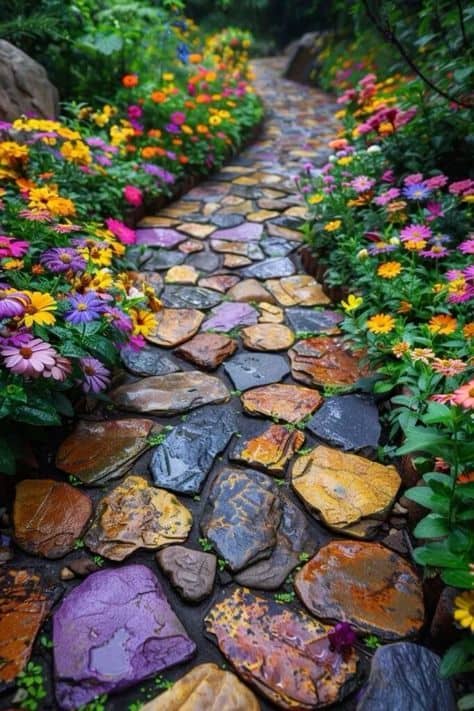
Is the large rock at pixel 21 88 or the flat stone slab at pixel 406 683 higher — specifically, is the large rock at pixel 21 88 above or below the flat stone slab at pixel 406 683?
above

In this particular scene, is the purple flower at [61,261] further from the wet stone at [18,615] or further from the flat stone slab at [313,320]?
the flat stone slab at [313,320]

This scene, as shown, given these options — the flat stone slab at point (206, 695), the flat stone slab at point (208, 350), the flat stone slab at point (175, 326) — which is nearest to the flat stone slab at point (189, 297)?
the flat stone slab at point (175, 326)

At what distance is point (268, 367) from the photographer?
229 centimetres

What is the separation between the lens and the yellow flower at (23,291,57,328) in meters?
1.49

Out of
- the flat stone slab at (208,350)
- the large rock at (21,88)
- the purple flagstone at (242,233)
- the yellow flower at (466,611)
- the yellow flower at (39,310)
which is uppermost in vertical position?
the large rock at (21,88)

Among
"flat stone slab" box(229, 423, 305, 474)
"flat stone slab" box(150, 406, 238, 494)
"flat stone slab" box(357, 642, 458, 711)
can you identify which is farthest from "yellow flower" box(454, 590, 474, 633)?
"flat stone slab" box(150, 406, 238, 494)

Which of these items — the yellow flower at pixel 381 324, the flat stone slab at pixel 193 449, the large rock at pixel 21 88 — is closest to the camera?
the flat stone slab at pixel 193 449

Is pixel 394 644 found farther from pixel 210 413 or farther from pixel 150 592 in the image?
pixel 210 413

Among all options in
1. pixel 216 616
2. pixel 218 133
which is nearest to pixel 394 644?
pixel 216 616

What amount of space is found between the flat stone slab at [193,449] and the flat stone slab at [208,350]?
12.9 inches

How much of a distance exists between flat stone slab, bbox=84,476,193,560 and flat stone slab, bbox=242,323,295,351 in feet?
3.31

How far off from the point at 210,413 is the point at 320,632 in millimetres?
938

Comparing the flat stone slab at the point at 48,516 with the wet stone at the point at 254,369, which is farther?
the wet stone at the point at 254,369

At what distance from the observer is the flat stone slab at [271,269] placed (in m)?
3.12
